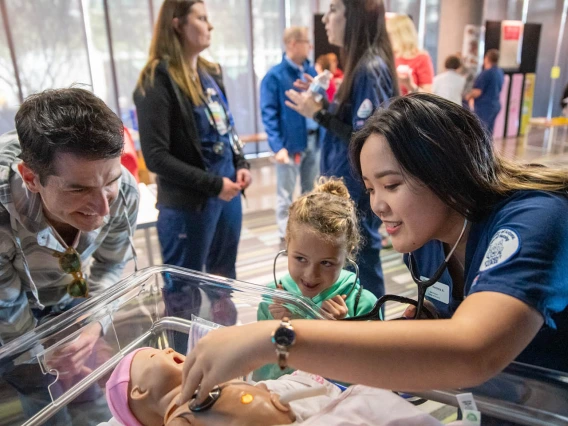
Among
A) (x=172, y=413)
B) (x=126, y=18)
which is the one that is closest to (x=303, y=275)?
(x=172, y=413)

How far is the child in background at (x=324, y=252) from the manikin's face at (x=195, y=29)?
91cm

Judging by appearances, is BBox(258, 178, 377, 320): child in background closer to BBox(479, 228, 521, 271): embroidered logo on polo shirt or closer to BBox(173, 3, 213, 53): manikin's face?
BBox(479, 228, 521, 271): embroidered logo on polo shirt

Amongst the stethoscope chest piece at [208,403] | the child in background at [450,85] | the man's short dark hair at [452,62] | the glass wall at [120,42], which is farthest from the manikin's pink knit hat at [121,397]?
the man's short dark hair at [452,62]

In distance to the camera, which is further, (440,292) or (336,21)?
(336,21)

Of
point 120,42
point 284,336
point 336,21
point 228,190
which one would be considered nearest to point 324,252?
point 228,190

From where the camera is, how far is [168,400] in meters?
0.96

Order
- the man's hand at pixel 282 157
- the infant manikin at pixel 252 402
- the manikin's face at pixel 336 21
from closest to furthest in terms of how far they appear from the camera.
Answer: the infant manikin at pixel 252 402
the manikin's face at pixel 336 21
the man's hand at pixel 282 157

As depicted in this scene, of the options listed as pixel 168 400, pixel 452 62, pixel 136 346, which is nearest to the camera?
pixel 168 400

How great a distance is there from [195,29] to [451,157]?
1414 millimetres

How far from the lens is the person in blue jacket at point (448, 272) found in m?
0.56

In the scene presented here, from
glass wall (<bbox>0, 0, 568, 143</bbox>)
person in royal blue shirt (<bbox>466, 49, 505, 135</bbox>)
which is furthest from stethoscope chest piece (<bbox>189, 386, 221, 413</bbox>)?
person in royal blue shirt (<bbox>466, 49, 505, 135</bbox>)

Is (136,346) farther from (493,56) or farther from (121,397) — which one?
(493,56)

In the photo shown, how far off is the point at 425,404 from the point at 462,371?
1.01 feet

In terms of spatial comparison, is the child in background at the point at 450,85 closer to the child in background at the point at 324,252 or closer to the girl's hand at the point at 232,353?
the child in background at the point at 324,252
